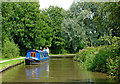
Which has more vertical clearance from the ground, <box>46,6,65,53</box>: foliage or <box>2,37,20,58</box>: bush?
<box>46,6,65,53</box>: foliage

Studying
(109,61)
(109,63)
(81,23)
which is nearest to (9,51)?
(81,23)

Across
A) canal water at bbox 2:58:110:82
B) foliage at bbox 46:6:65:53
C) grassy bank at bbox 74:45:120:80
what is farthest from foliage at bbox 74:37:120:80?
foliage at bbox 46:6:65:53

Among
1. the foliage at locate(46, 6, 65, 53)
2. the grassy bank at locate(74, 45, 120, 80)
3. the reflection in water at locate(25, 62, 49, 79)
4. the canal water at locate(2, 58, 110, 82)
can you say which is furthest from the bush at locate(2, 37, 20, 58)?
the foliage at locate(46, 6, 65, 53)

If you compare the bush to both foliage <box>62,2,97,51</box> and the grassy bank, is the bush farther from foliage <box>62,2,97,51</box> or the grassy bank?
the grassy bank

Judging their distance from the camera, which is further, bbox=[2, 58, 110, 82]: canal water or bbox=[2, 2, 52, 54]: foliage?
bbox=[2, 2, 52, 54]: foliage

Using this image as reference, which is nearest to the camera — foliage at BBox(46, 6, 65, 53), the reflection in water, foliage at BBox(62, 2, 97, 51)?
the reflection in water

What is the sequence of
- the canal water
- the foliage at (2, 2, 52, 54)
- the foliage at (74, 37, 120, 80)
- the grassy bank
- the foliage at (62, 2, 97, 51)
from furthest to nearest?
the foliage at (2, 2, 52, 54)
the foliage at (62, 2, 97, 51)
the foliage at (74, 37, 120, 80)
the grassy bank
the canal water

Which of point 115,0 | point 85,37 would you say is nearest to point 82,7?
point 85,37

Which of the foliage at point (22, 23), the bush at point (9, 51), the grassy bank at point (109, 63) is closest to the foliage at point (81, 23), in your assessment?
the foliage at point (22, 23)

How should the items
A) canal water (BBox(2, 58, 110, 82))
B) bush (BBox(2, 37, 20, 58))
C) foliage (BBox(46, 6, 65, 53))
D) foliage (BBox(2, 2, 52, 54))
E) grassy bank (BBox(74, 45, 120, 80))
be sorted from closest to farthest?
canal water (BBox(2, 58, 110, 82)), grassy bank (BBox(74, 45, 120, 80)), bush (BBox(2, 37, 20, 58)), foliage (BBox(2, 2, 52, 54)), foliage (BBox(46, 6, 65, 53))

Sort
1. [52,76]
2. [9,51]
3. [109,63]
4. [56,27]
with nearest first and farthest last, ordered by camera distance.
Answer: [109,63]
[52,76]
[9,51]
[56,27]

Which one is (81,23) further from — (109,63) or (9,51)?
(109,63)

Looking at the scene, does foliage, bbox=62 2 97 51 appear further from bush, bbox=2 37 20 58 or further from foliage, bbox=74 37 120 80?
foliage, bbox=74 37 120 80

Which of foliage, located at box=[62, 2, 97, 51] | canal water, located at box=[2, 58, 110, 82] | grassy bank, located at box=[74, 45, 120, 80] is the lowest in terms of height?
canal water, located at box=[2, 58, 110, 82]
